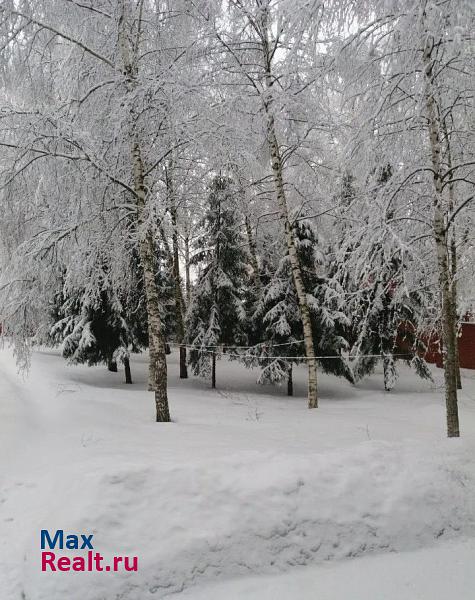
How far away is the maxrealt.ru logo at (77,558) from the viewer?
4.04 metres

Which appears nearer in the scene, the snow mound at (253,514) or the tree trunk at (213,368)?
the snow mound at (253,514)

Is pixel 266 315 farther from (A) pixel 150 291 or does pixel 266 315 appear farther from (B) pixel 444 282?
(B) pixel 444 282

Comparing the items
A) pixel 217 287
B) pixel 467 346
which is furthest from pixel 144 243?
pixel 467 346

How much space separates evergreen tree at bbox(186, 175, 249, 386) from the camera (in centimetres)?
1511

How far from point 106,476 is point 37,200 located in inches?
179

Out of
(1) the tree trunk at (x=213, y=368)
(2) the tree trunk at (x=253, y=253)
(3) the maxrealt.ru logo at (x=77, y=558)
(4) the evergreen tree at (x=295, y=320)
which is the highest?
(2) the tree trunk at (x=253, y=253)

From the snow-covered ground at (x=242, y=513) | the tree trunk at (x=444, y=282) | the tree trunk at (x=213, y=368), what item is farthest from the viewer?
the tree trunk at (x=213, y=368)

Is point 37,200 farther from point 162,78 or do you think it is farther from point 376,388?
point 376,388

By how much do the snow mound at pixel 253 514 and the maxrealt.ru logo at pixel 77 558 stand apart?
60mm

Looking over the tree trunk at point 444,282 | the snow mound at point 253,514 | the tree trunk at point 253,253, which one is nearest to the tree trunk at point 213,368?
the tree trunk at point 253,253

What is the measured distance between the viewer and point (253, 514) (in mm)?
4699

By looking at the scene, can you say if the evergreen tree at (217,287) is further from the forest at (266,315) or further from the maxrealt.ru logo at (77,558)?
the maxrealt.ru logo at (77,558)

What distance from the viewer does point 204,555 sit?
4.30m

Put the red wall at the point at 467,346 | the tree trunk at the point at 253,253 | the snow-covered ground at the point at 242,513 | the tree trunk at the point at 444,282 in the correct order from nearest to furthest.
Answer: the snow-covered ground at the point at 242,513, the tree trunk at the point at 444,282, the tree trunk at the point at 253,253, the red wall at the point at 467,346
